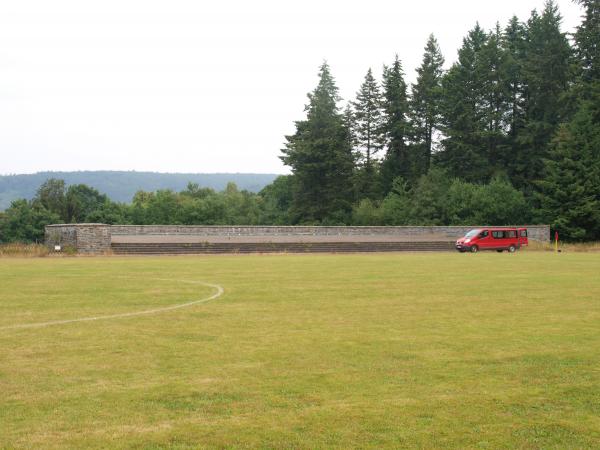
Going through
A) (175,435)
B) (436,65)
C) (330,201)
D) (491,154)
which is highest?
(436,65)

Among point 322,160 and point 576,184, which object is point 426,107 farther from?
point 576,184

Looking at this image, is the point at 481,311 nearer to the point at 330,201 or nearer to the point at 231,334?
the point at 231,334

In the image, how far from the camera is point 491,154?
72.8m

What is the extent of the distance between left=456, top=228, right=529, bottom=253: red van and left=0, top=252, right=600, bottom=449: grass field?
97.9 ft

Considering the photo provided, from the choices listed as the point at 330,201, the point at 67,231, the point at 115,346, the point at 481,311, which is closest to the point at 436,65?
the point at 330,201

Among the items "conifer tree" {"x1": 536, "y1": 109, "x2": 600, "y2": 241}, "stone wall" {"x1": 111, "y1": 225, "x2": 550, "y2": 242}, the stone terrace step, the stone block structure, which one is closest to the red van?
the stone terrace step

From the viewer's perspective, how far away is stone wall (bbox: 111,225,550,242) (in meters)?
46.5

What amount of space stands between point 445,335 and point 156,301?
24.6 ft

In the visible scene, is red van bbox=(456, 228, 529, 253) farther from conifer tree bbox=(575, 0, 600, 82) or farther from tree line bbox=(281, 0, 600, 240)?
conifer tree bbox=(575, 0, 600, 82)

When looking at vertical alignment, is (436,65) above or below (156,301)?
above

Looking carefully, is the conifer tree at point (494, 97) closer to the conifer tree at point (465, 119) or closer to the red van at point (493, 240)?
the conifer tree at point (465, 119)

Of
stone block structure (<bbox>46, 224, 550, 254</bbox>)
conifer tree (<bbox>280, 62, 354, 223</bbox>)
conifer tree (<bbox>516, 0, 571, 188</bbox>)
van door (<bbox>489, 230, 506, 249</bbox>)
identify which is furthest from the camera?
conifer tree (<bbox>280, 62, 354, 223</bbox>)

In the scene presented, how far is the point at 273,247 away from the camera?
1759 inches

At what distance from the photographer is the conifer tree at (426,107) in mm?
77062
